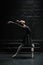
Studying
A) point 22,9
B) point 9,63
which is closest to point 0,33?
point 22,9

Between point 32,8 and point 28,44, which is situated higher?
point 32,8

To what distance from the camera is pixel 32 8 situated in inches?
420

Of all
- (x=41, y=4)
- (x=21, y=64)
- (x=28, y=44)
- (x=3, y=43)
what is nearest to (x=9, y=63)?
(x=21, y=64)

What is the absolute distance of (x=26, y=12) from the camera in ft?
35.0

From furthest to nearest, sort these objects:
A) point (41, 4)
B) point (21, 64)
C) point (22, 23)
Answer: point (41, 4) → point (22, 23) → point (21, 64)

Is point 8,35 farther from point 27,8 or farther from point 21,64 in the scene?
point 21,64

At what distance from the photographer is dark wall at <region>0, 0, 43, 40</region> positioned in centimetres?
1061

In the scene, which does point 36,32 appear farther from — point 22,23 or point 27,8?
point 22,23

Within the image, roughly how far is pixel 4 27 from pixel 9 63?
150 inches

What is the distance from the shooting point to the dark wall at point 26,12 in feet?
34.8

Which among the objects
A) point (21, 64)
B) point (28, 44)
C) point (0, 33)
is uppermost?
point (0, 33)

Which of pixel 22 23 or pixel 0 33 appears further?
pixel 0 33

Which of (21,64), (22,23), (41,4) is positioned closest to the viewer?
(21,64)

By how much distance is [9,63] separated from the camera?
7.10 m
